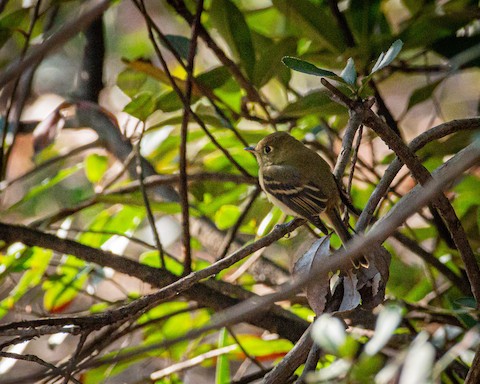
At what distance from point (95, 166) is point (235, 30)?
75 centimetres

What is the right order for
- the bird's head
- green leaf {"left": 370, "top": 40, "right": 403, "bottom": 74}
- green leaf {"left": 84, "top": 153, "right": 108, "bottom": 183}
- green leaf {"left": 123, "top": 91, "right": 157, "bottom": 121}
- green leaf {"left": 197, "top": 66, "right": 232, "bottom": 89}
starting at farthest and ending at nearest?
1. green leaf {"left": 84, "top": 153, "right": 108, "bottom": 183}
2. the bird's head
3. green leaf {"left": 197, "top": 66, "right": 232, "bottom": 89}
4. green leaf {"left": 123, "top": 91, "right": 157, "bottom": 121}
5. green leaf {"left": 370, "top": 40, "right": 403, "bottom": 74}

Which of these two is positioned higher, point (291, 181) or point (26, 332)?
point (291, 181)

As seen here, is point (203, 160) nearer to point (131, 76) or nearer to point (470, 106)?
point (131, 76)

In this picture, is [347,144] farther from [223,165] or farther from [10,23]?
[10,23]

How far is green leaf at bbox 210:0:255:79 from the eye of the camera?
1.96 m

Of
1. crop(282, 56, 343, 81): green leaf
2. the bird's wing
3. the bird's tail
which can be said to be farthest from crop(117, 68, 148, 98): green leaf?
crop(282, 56, 343, 81): green leaf

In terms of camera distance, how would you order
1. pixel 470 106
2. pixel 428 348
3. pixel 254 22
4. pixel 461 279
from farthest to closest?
1. pixel 470 106
2. pixel 254 22
3. pixel 461 279
4. pixel 428 348

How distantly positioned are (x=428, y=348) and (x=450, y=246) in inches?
53.8

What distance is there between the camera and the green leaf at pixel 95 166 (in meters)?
2.41

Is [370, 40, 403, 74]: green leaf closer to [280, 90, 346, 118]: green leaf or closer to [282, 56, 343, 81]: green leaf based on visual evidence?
[282, 56, 343, 81]: green leaf

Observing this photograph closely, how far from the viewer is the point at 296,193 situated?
2262mm

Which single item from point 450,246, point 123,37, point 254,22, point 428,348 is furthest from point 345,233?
point 123,37

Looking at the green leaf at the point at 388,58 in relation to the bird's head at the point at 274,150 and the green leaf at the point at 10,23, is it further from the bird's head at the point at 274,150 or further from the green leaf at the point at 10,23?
the green leaf at the point at 10,23

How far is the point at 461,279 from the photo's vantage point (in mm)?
1890
